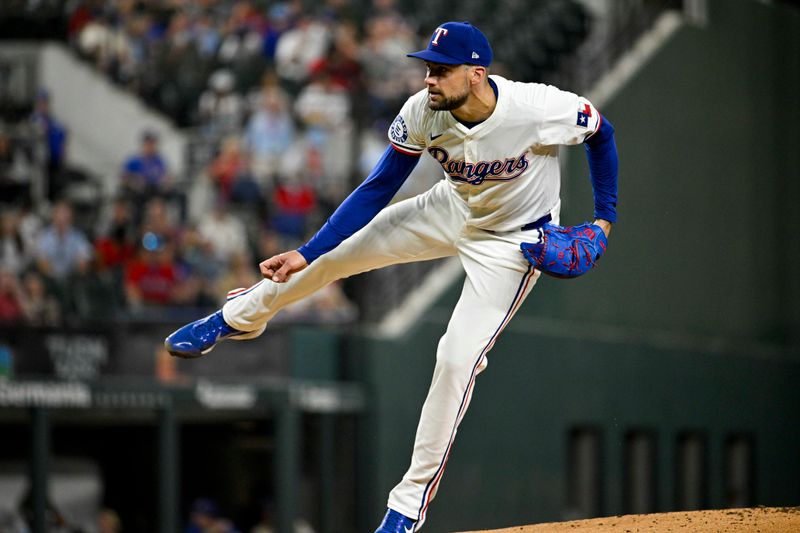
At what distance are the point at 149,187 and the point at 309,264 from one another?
753cm

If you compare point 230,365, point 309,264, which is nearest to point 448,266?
point 230,365

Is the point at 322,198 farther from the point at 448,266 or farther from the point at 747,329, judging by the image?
the point at 747,329

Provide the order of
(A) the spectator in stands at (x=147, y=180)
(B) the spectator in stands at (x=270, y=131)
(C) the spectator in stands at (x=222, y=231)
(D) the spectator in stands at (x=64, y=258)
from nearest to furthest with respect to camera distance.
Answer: (D) the spectator in stands at (x=64, y=258) < (C) the spectator in stands at (x=222, y=231) < (A) the spectator in stands at (x=147, y=180) < (B) the spectator in stands at (x=270, y=131)

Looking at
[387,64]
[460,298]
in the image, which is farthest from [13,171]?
[460,298]

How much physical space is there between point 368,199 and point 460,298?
587mm

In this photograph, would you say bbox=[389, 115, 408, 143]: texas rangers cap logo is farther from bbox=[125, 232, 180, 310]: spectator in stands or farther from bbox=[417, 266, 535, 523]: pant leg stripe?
bbox=[125, 232, 180, 310]: spectator in stands

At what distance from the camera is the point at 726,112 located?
18.2 metres

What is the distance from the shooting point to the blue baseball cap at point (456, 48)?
613cm

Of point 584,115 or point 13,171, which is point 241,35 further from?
point 584,115

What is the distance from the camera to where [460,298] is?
21.1ft

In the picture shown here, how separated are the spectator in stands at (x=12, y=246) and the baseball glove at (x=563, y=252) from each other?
7.66 m

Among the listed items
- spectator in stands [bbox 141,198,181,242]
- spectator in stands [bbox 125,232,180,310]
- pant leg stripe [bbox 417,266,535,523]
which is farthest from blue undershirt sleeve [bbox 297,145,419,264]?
spectator in stands [bbox 141,198,181,242]

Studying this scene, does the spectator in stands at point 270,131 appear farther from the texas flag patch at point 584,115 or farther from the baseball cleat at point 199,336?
the texas flag patch at point 584,115

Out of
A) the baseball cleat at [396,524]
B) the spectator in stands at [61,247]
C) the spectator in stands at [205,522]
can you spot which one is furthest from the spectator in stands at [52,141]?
the baseball cleat at [396,524]
